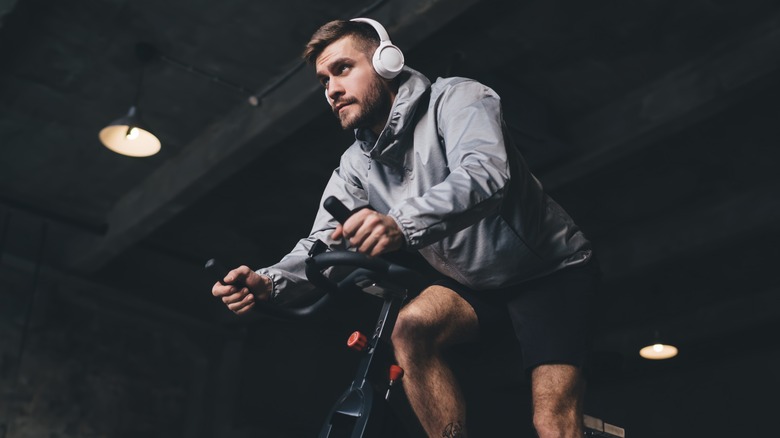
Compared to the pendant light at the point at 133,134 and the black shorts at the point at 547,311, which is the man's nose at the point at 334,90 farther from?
the pendant light at the point at 133,134

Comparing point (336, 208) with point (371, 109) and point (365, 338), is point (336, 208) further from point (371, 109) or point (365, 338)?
point (371, 109)

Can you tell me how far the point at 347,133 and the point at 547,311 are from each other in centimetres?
493

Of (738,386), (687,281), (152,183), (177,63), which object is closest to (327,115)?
(177,63)

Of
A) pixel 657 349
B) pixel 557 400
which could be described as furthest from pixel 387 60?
pixel 657 349

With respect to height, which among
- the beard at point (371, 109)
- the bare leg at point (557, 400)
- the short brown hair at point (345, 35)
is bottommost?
the bare leg at point (557, 400)

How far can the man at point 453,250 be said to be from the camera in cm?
228

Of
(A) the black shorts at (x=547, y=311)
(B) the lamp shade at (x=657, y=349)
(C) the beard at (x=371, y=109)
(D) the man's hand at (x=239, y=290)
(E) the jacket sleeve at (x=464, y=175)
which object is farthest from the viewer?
(B) the lamp shade at (x=657, y=349)

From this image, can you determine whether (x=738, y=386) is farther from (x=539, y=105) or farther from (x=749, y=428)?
(x=539, y=105)

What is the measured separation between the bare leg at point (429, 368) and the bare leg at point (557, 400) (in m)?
0.19

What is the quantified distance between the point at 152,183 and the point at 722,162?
4724 mm

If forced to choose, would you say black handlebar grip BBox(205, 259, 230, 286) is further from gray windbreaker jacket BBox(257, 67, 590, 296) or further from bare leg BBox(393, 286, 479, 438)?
bare leg BBox(393, 286, 479, 438)

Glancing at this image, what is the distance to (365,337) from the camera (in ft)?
6.91

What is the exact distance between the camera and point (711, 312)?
388 inches

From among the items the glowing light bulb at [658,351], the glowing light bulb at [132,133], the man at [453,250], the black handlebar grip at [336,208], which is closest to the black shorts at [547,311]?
the man at [453,250]
